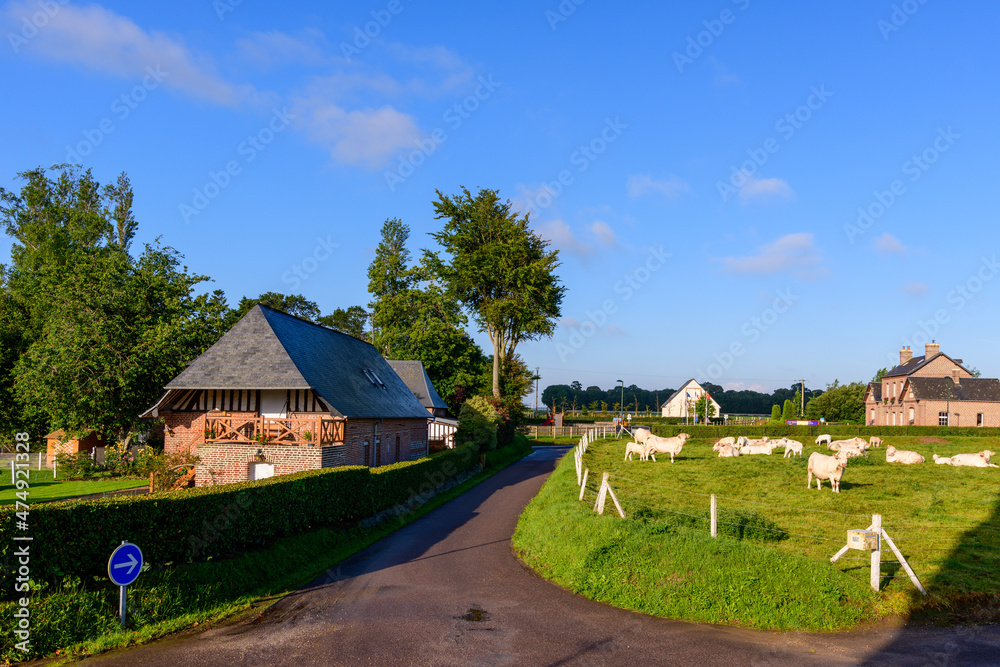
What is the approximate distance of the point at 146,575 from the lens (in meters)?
11.9

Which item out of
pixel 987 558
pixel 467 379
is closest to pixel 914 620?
pixel 987 558

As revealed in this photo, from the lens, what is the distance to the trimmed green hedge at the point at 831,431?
56.2m

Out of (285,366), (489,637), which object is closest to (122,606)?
(489,637)

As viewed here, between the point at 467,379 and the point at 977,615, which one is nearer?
the point at 977,615

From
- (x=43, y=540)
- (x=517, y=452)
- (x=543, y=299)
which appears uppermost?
(x=543, y=299)

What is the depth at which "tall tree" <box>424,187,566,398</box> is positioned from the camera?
181 ft

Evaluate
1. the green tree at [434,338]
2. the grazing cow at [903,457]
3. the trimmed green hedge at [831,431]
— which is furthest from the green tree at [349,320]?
the grazing cow at [903,457]

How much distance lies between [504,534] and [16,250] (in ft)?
161

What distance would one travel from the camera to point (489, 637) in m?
10.9

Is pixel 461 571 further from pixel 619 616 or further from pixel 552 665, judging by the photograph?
pixel 552 665

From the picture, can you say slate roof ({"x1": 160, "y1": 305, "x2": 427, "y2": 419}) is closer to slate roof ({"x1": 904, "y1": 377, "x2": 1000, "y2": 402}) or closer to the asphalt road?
the asphalt road

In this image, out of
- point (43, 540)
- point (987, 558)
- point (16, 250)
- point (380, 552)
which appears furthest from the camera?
point (16, 250)

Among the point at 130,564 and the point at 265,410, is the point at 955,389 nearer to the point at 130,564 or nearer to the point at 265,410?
the point at 265,410

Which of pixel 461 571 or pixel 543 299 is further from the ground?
pixel 543 299
